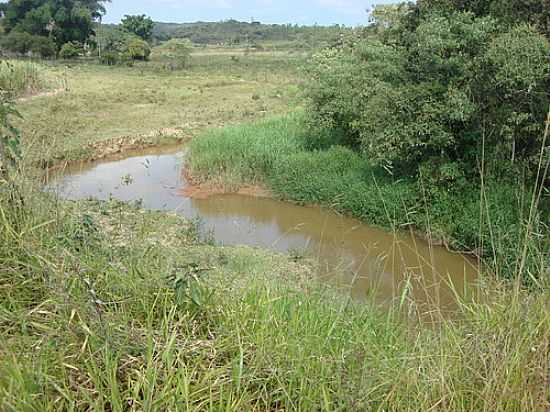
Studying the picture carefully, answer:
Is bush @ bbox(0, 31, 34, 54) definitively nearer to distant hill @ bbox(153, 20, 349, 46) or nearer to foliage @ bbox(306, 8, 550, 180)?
foliage @ bbox(306, 8, 550, 180)

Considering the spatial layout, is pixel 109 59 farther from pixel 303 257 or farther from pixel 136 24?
pixel 303 257

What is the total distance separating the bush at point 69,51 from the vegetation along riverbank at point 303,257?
12.7 metres

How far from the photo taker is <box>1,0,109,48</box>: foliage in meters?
32.2

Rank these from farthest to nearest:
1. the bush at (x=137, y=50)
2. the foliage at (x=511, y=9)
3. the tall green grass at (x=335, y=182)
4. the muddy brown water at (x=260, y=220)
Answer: the bush at (x=137, y=50) → the tall green grass at (x=335, y=182) → the foliage at (x=511, y=9) → the muddy brown water at (x=260, y=220)

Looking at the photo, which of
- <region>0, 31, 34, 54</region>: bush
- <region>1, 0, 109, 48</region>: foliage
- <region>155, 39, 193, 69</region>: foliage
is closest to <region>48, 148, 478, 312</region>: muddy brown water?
<region>0, 31, 34, 54</region>: bush

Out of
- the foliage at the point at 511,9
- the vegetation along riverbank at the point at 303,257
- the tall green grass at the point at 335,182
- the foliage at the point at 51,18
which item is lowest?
the tall green grass at the point at 335,182

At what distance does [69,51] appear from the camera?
31.1 m

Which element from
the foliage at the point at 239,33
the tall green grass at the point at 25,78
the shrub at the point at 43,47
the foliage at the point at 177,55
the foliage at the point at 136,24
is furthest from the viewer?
the foliage at the point at 239,33

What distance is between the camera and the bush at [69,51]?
102 ft

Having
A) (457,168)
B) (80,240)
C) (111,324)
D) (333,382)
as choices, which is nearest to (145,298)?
(111,324)

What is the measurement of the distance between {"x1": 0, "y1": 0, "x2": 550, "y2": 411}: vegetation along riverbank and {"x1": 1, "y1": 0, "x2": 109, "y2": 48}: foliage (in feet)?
49.8

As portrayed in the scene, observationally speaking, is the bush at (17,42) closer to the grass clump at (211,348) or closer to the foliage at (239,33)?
the grass clump at (211,348)

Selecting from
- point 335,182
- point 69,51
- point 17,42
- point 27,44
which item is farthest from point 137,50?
point 335,182

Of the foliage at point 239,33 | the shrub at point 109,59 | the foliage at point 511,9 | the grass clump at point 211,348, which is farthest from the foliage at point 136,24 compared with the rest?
the grass clump at point 211,348
